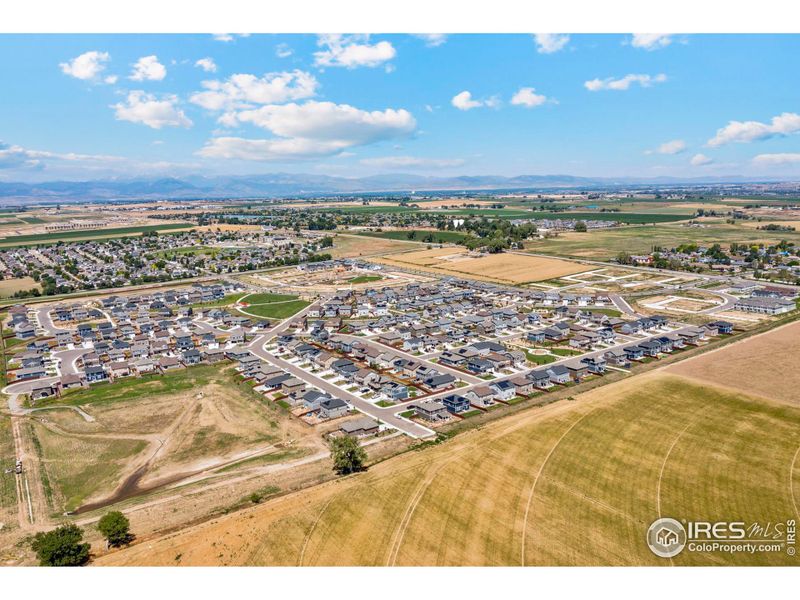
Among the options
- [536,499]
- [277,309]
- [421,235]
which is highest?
[421,235]

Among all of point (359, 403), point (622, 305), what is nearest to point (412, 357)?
point (359, 403)

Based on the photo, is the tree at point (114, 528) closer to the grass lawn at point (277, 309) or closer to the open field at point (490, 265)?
the grass lawn at point (277, 309)

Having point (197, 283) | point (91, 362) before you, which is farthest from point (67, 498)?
point (197, 283)

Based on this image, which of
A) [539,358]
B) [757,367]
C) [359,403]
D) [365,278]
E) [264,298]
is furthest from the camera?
[365,278]

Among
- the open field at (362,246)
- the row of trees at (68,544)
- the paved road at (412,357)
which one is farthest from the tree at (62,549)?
the open field at (362,246)

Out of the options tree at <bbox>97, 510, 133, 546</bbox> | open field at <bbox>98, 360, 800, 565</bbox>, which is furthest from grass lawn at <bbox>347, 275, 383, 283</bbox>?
tree at <bbox>97, 510, 133, 546</bbox>

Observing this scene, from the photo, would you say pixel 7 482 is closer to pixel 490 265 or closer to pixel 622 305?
pixel 622 305
